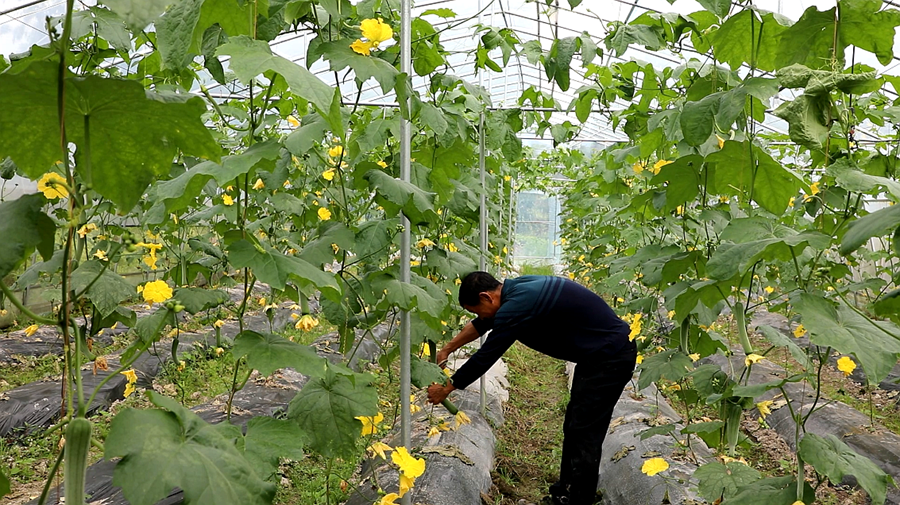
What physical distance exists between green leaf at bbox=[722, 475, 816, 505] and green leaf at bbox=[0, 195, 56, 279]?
1646mm

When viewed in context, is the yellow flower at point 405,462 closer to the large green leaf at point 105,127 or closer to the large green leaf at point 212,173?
the large green leaf at point 212,173

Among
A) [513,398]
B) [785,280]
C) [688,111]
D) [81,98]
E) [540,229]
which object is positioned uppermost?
[81,98]

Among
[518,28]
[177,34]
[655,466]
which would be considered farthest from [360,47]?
[518,28]

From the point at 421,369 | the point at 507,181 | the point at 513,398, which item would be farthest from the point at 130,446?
the point at 507,181

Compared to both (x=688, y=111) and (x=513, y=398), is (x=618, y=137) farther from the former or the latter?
(x=688, y=111)

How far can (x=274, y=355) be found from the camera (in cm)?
144

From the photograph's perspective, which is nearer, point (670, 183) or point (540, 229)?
point (670, 183)

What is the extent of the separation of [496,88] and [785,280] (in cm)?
1206

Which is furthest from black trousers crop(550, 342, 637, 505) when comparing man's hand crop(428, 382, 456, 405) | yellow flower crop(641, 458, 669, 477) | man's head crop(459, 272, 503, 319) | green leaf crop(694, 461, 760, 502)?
green leaf crop(694, 461, 760, 502)

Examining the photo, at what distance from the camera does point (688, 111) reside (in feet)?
6.11

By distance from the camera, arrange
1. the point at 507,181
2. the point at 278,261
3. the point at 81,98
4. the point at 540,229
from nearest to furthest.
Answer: the point at 81,98
the point at 278,261
the point at 507,181
the point at 540,229

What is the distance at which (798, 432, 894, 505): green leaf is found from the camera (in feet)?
5.11

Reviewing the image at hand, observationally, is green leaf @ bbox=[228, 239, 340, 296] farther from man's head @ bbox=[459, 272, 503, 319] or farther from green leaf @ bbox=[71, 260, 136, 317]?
man's head @ bbox=[459, 272, 503, 319]

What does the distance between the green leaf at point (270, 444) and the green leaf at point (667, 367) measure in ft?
5.90
